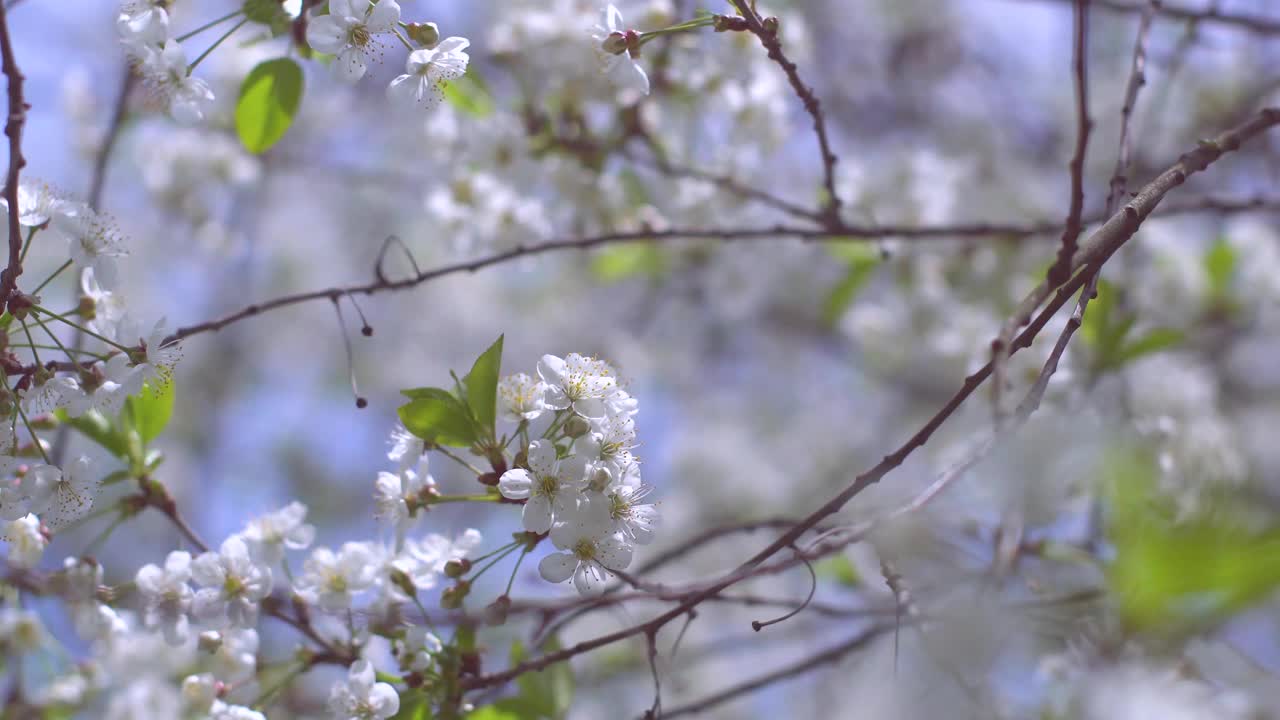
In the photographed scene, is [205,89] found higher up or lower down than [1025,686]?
higher up

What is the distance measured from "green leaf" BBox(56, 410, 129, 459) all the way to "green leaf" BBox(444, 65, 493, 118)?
0.68 metres

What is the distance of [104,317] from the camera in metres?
1.30

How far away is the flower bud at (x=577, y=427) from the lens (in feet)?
3.77

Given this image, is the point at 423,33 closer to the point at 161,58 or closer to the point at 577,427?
the point at 161,58

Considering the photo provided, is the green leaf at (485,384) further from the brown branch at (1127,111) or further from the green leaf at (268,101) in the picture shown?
the brown branch at (1127,111)

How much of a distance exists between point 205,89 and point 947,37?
4.52 metres

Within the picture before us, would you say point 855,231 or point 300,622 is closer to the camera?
point 300,622

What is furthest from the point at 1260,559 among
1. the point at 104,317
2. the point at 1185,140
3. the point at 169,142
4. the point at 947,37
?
the point at 947,37

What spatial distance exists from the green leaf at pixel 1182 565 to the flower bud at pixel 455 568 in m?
0.70

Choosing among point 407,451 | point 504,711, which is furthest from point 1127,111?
point 504,711

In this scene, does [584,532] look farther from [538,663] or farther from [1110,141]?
[1110,141]

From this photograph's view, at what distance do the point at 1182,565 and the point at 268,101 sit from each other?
130 cm

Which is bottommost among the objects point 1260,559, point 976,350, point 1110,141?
point 1260,559

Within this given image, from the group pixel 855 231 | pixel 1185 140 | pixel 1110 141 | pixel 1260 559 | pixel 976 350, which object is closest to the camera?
pixel 1260 559
